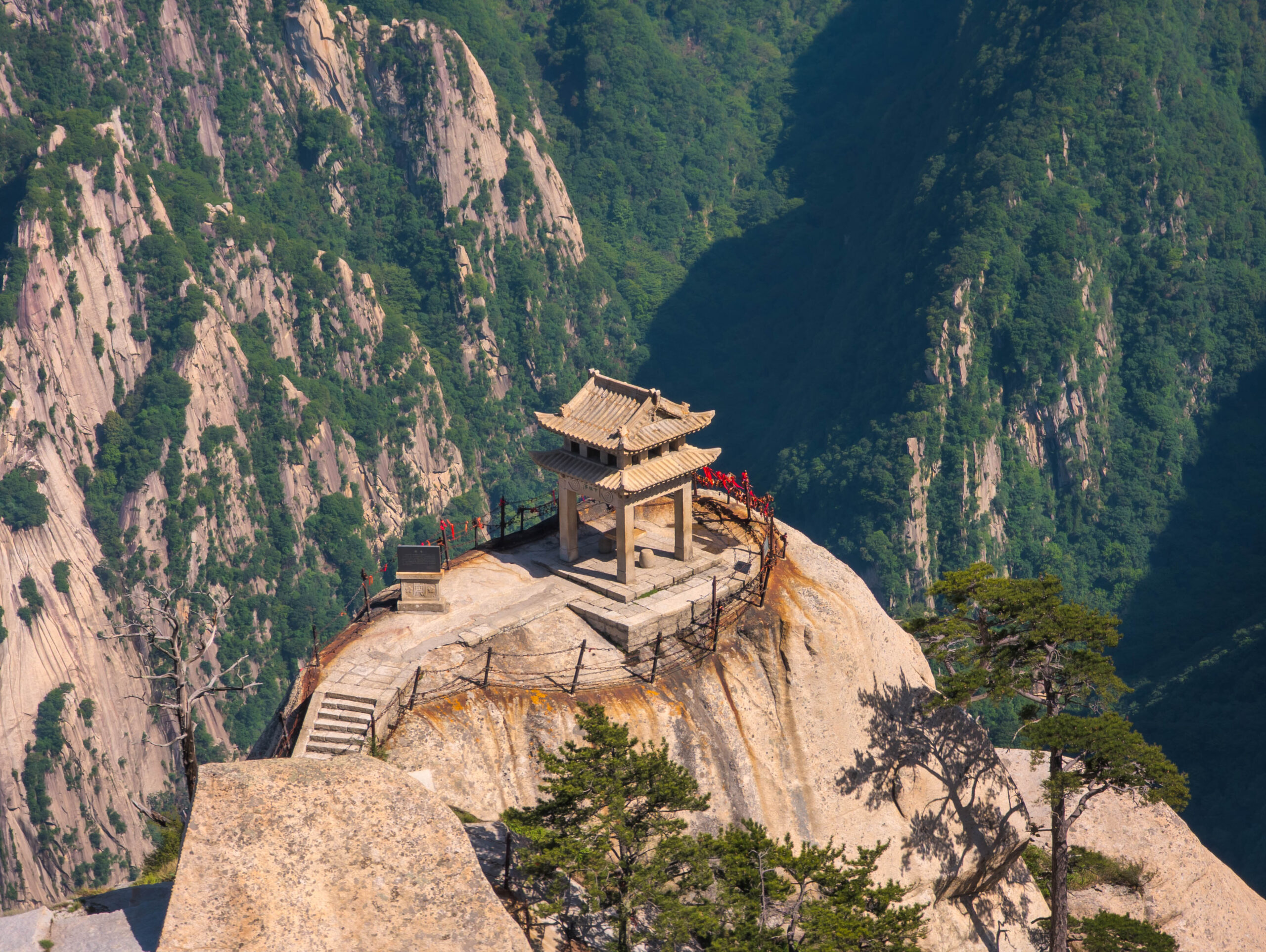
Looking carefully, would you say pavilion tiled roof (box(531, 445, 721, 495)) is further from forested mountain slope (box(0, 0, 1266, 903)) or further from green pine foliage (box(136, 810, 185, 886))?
forested mountain slope (box(0, 0, 1266, 903))

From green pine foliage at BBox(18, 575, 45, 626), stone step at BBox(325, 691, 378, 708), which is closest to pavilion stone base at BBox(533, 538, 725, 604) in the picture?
stone step at BBox(325, 691, 378, 708)

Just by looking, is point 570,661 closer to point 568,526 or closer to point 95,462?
point 568,526

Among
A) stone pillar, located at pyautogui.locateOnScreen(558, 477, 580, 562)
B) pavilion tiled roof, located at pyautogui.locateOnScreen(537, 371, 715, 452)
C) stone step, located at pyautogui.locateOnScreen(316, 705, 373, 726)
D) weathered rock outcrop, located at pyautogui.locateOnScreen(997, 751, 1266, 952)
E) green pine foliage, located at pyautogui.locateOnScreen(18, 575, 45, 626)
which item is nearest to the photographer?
stone step, located at pyautogui.locateOnScreen(316, 705, 373, 726)

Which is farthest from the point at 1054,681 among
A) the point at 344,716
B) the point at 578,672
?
the point at 344,716

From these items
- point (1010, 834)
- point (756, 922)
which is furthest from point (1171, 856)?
point (756, 922)

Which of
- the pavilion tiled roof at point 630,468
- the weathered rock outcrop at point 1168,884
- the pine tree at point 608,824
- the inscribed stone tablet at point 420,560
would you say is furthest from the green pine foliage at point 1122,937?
the inscribed stone tablet at point 420,560

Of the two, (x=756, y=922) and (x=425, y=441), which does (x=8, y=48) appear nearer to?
(x=425, y=441)

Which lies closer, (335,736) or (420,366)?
(335,736)
